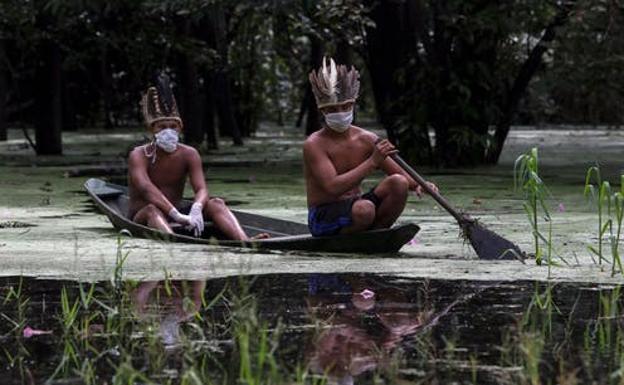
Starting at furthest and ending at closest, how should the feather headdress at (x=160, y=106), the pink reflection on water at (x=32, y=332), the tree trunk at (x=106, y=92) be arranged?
the tree trunk at (x=106, y=92), the feather headdress at (x=160, y=106), the pink reflection on water at (x=32, y=332)

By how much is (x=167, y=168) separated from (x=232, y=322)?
3306mm

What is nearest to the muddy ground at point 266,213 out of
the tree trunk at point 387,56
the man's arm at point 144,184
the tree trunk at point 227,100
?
the man's arm at point 144,184

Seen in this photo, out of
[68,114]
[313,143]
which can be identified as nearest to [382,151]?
[313,143]

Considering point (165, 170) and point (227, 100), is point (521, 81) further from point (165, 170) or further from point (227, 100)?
point (227, 100)

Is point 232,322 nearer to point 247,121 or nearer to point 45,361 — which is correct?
point 45,361

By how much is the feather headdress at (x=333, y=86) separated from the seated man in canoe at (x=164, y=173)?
1014 mm

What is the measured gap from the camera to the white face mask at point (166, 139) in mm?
7824

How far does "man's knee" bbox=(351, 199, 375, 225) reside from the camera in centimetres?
684

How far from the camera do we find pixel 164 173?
25.9 feet

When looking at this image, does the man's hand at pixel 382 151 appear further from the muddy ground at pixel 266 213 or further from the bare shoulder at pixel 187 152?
the bare shoulder at pixel 187 152

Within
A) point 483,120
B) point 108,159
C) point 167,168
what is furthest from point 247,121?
point 167,168

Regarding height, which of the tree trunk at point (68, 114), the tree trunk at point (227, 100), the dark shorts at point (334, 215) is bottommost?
the tree trunk at point (68, 114)

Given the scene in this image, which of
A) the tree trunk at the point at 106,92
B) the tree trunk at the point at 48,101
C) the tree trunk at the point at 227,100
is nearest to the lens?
the tree trunk at the point at 48,101

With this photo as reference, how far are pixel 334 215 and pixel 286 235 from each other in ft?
3.02
